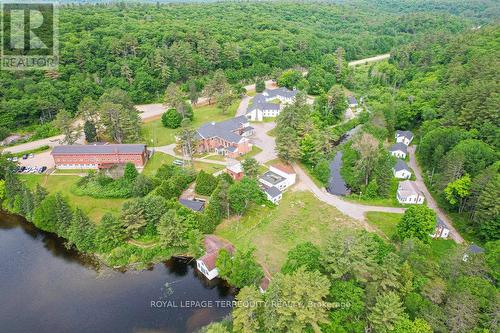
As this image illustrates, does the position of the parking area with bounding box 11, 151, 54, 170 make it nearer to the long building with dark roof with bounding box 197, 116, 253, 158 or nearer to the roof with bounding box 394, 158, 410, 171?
the long building with dark roof with bounding box 197, 116, 253, 158

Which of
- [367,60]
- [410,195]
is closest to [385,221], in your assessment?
[410,195]

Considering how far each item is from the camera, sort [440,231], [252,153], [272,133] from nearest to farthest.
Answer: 1. [440,231]
2. [252,153]
3. [272,133]

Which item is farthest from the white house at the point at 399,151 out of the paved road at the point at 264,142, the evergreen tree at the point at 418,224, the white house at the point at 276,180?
the evergreen tree at the point at 418,224

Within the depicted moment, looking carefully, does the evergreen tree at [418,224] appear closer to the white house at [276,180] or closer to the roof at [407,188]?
the roof at [407,188]

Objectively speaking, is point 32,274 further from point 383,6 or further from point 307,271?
point 383,6

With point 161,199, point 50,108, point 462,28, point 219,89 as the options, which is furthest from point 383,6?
point 161,199

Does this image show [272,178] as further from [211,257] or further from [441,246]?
[441,246]
